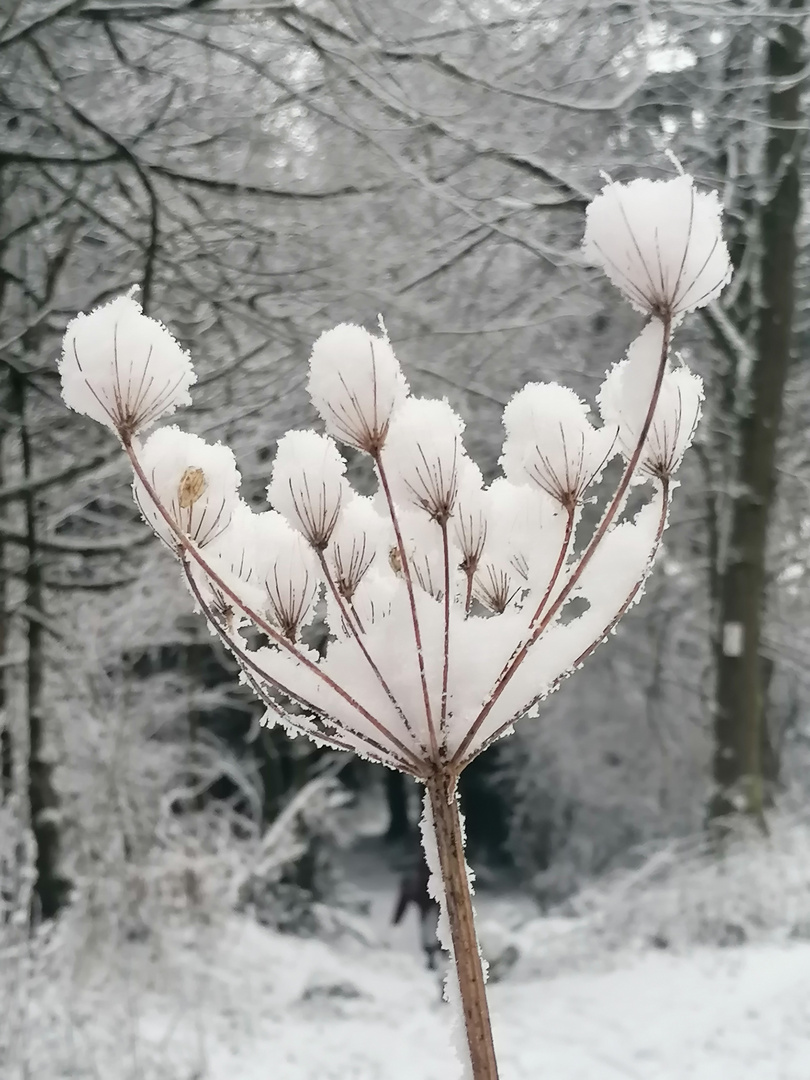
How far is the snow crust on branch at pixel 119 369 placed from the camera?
0.71 metres

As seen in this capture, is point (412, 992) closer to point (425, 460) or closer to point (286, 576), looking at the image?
point (286, 576)

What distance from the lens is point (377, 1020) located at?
15.0 ft

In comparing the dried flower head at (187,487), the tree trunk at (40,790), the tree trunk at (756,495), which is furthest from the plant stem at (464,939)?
the tree trunk at (756,495)

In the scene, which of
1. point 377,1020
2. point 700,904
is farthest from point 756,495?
point 377,1020

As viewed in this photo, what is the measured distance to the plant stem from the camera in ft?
2.16

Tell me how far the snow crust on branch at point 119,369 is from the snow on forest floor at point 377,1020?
3.50 meters

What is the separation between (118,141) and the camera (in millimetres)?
3369

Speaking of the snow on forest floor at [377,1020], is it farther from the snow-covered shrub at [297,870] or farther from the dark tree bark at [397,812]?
the dark tree bark at [397,812]

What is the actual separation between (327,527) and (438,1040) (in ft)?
14.1

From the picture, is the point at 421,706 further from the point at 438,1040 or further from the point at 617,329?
the point at 617,329

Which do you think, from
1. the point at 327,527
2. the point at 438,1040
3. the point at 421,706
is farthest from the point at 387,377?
the point at 438,1040

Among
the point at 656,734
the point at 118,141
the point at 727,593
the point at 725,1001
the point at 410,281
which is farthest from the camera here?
the point at 656,734

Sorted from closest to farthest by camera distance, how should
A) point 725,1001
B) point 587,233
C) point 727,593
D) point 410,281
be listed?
point 587,233 → point 725,1001 → point 410,281 → point 727,593

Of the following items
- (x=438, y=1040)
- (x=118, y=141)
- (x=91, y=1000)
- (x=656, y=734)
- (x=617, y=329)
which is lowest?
(x=438, y=1040)
